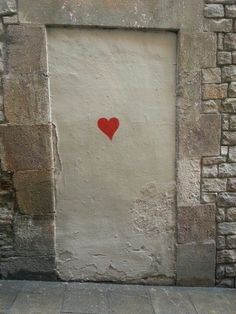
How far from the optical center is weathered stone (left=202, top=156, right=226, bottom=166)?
11.8ft

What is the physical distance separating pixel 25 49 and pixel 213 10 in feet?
5.68

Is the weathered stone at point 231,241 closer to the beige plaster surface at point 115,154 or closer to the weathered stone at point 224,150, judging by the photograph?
the beige plaster surface at point 115,154

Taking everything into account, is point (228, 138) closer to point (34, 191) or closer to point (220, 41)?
point (220, 41)

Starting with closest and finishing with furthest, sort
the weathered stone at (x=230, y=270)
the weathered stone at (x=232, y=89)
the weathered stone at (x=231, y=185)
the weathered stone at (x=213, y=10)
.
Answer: the weathered stone at (x=213, y=10)
the weathered stone at (x=232, y=89)
the weathered stone at (x=231, y=185)
the weathered stone at (x=230, y=270)

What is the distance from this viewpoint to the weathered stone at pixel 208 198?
3629 millimetres

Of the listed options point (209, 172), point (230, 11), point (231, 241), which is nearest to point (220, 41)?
point (230, 11)

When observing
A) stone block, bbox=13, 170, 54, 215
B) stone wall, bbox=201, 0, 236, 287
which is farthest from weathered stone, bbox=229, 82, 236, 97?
stone block, bbox=13, 170, 54, 215

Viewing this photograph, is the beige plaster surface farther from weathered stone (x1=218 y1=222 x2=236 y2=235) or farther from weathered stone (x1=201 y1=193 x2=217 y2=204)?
weathered stone (x1=218 y1=222 x2=236 y2=235)

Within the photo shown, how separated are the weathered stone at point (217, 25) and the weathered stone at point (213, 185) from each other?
1.40m

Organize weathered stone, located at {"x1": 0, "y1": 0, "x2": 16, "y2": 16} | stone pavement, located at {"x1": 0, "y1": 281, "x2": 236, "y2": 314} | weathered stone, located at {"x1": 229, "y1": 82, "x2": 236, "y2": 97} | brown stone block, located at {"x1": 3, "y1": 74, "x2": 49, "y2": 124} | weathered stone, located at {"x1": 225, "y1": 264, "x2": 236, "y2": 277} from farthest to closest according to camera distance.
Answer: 1. weathered stone, located at {"x1": 225, "y1": 264, "x2": 236, "y2": 277}
2. weathered stone, located at {"x1": 229, "y1": 82, "x2": 236, "y2": 97}
3. brown stone block, located at {"x1": 3, "y1": 74, "x2": 49, "y2": 124}
4. weathered stone, located at {"x1": 0, "y1": 0, "x2": 16, "y2": 16}
5. stone pavement, located at {"x1": 0, "y1": 281, "x2": 236, "y2": 314}

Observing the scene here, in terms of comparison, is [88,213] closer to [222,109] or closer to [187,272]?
[187,272]

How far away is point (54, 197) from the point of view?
11.5ft

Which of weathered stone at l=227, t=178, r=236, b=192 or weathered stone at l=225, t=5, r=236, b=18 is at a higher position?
weathered stone at l=225, t=5, r=236, b=18

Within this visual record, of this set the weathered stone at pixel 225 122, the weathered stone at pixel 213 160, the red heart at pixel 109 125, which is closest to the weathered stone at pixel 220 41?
the weathered stone at pixel 225 122
